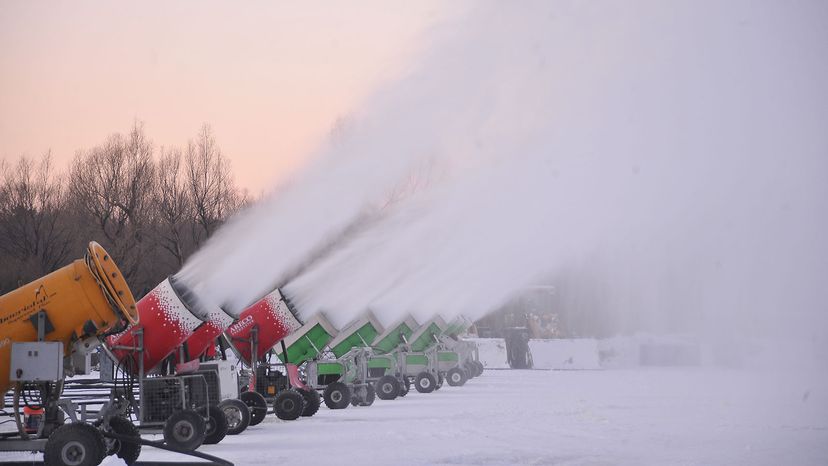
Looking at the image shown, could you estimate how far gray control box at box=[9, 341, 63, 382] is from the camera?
13266mm

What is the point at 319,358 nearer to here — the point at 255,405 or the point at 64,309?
the point at 255,405

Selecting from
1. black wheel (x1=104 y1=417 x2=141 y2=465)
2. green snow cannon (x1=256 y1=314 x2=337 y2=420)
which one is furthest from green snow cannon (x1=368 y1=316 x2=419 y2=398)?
black wheel (x1=104 y1=417 x2=141 y2=465)

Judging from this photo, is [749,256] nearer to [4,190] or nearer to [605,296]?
[605,296]

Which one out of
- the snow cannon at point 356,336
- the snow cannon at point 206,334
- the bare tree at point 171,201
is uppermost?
the bare tree at point 171,201

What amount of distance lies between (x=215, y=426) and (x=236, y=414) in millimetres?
1833

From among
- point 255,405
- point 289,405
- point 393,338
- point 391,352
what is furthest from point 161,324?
point 393,338

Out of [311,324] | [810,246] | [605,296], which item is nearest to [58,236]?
[605,296]

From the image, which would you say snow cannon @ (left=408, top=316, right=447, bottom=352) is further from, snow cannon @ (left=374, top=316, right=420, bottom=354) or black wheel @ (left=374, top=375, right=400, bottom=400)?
black wheel @ (left=374, top=375, right=400, bottom=400)

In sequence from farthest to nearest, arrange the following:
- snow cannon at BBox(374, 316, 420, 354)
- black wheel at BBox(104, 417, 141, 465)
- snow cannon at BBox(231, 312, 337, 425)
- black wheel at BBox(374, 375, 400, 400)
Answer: snow cannon at BBox(374, 316, 420, 354) → black wheel at BBox(374, 375, 400, 400) → snow cannon at BBox(231, 312, 337, 425) → black wheel at BBox(104, 417, 141, 465)

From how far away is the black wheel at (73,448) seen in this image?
42.5 ft

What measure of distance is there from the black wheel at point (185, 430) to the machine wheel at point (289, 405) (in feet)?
22.9

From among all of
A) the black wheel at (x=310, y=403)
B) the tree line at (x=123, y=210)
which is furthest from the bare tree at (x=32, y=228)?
the black wheel at (x=310, y=403)

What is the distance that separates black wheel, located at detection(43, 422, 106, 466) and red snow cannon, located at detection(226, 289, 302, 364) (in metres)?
8.58

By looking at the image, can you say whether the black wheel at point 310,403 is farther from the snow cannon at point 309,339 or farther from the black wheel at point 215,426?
the black wheel at point 215,426
